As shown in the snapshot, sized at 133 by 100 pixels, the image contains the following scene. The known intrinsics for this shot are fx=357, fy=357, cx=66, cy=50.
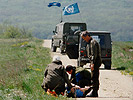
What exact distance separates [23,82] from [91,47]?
2575 mm

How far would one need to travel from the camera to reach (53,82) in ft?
32.6

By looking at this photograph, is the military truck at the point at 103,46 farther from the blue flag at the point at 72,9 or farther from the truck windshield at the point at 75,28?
the blue flag at the point at 72,9

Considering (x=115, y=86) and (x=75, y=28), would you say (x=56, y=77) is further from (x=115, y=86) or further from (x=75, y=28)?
(x=75, y=28)

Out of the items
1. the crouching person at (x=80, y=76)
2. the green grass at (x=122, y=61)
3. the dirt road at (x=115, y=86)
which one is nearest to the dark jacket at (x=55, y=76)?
the crouching person at (x=80, y=76)

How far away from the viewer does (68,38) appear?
23922 mm

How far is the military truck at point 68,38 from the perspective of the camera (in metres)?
23.3

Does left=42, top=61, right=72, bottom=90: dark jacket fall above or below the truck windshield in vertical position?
below

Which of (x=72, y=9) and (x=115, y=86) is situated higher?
(x=72, y=9)

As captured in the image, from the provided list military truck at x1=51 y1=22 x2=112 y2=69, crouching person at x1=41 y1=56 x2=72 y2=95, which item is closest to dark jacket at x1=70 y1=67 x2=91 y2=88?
crouching person at x1=41 y1=56 x2=72 y2=95

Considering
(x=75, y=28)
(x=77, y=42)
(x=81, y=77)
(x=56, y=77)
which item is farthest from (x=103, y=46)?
(x=75, y=28)

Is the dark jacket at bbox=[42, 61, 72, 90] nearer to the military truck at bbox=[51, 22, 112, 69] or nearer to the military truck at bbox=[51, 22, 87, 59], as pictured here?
the military truck at bbox=[51, 22, 112, 69]

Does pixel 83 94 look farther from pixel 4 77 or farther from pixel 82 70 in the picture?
pixel 4 77

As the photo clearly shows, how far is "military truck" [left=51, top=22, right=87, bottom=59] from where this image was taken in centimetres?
2328

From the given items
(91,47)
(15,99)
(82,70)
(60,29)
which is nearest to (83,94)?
(82,70)
